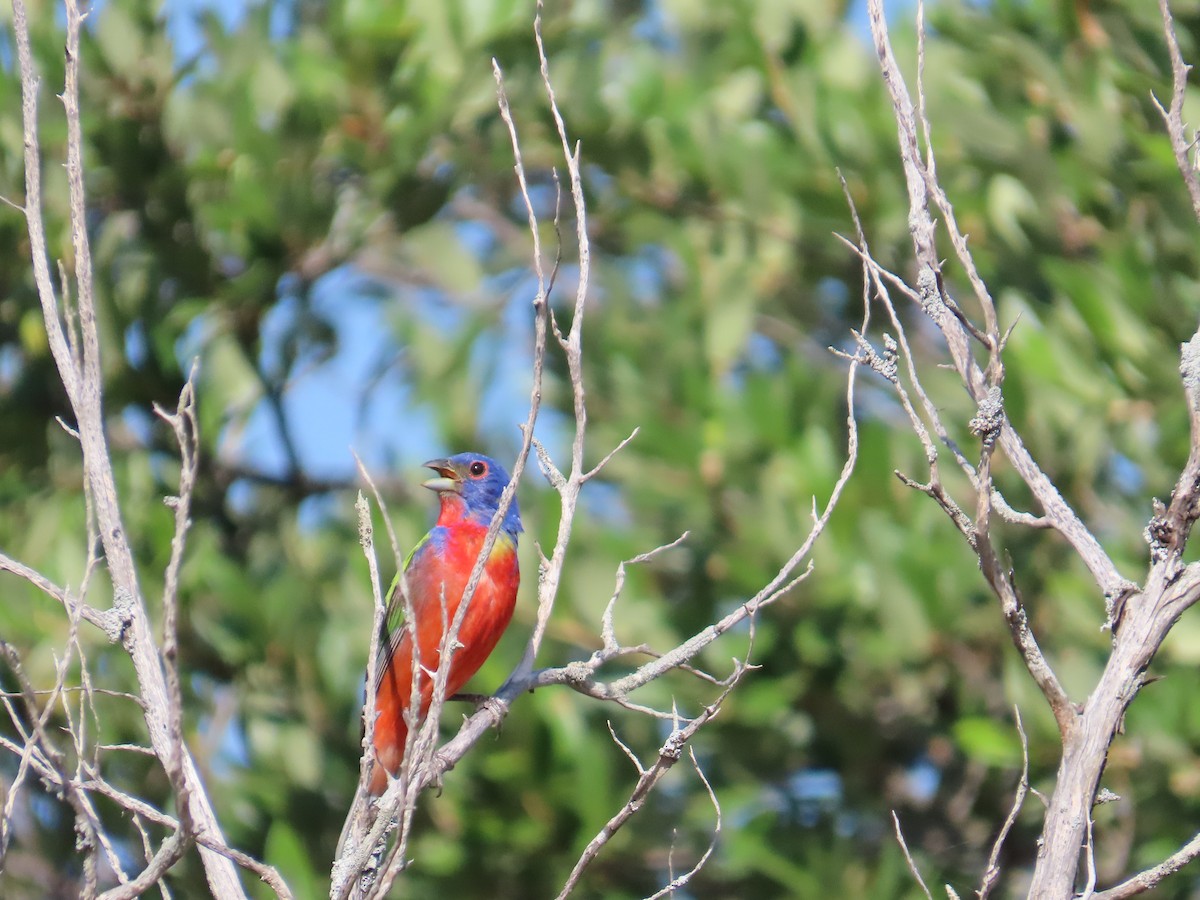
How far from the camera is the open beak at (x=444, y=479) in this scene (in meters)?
6.35

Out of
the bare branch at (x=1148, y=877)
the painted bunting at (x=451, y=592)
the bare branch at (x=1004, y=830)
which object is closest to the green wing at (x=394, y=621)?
the painted bunting at (x=451, y=592)

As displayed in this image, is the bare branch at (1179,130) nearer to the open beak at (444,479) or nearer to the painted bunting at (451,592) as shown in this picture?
the painted bunting at (451,592)

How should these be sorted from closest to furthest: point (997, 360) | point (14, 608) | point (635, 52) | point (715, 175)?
1. point (997, 360)
2. point (14, 608)
3. point (715, 175)
4. point (635, 52)

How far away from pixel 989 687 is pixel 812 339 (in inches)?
80.8

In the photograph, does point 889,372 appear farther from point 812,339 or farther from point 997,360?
point 812,339

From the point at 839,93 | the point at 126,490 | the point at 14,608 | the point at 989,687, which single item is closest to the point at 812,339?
the point at 839,93

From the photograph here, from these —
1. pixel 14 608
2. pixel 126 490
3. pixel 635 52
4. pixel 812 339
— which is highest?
pixel 635 52

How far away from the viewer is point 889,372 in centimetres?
318

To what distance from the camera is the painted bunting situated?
545cm

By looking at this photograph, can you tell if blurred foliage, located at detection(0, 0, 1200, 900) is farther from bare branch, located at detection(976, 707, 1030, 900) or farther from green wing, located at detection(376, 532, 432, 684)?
bare branch, located at detection(976, 707, 1030, 900)

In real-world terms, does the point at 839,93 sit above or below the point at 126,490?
above

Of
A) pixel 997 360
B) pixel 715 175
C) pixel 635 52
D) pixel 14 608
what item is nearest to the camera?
pixel 997 360

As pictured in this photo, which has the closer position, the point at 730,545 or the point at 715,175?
the point at 730,545

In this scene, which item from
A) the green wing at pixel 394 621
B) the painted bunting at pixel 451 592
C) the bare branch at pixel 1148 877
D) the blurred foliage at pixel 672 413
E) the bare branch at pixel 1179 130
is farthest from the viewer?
the blurred foliage at pixel 672 413
